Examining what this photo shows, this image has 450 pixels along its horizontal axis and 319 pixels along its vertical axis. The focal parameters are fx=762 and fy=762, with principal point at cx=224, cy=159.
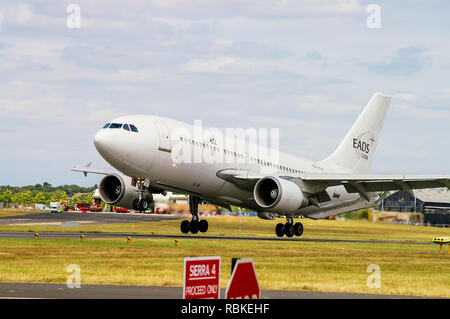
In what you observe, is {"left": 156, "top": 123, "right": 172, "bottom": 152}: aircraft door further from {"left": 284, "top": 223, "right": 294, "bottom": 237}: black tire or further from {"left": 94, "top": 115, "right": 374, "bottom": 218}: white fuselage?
{"left": 284, "top": 223, "right": 294, "bottom": 237}: black tire

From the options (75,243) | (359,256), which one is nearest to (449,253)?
(359,256)

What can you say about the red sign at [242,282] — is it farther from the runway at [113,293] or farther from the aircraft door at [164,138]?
the aircraft door at [164,138]

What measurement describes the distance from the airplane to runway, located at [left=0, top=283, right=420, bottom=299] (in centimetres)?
1017

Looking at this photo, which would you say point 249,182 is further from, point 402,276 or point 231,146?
point 402,276

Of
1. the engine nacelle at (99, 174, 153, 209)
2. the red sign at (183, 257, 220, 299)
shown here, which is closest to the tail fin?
the engine nacelle at (99, 174, 153, 209)

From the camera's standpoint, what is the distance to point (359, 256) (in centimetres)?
5669

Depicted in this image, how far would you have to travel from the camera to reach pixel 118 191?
158 ft

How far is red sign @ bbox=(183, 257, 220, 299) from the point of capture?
13.8 m

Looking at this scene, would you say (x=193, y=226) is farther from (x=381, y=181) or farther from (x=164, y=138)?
(x=381, y=181)

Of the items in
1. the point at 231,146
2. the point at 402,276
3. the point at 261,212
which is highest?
the point at 231,146

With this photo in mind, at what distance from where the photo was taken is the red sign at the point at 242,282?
13305 mm

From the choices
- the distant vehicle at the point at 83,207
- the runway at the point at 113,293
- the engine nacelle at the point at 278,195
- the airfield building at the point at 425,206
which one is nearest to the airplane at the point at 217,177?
the engine nacelle at the point at 278,195
